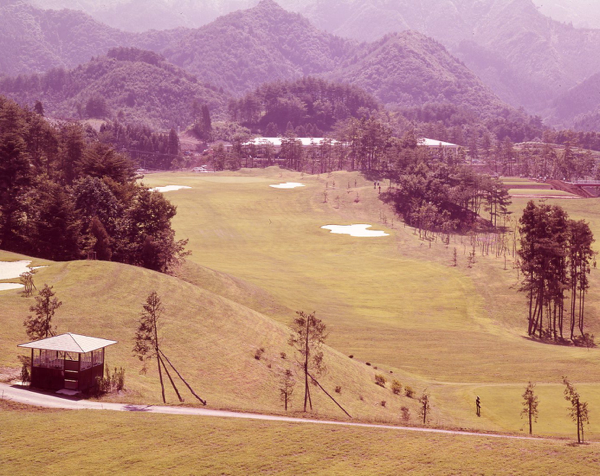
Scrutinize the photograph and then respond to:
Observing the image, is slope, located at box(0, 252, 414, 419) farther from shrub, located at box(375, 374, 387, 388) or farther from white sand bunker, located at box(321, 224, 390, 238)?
white sand bunker, located at box(321, 224, 390, 238)

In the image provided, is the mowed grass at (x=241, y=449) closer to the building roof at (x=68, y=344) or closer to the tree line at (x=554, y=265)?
the building roof at (x=68, y=344)

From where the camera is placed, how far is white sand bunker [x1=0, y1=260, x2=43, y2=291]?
157 feet

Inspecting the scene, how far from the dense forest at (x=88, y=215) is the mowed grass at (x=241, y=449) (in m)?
40.3

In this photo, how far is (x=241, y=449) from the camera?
1073 inches

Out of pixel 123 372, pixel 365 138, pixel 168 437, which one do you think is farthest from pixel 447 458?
pixel 365 138

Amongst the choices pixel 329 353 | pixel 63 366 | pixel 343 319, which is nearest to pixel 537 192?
pixel 343 319

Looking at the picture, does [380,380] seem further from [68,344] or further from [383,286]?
[383,286]

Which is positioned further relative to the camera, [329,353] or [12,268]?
[12,268]

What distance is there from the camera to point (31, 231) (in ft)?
226

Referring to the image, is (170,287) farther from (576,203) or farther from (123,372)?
(576,203)

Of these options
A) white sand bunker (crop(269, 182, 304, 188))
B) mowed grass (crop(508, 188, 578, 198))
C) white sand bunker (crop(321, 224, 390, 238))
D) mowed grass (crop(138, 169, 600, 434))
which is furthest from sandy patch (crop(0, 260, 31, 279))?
mowed grass (crop(508, 188, 578, 198))

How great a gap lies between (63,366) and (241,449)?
438 inches

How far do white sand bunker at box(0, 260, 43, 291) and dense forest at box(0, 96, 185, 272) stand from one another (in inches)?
461

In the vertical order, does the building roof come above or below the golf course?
above
